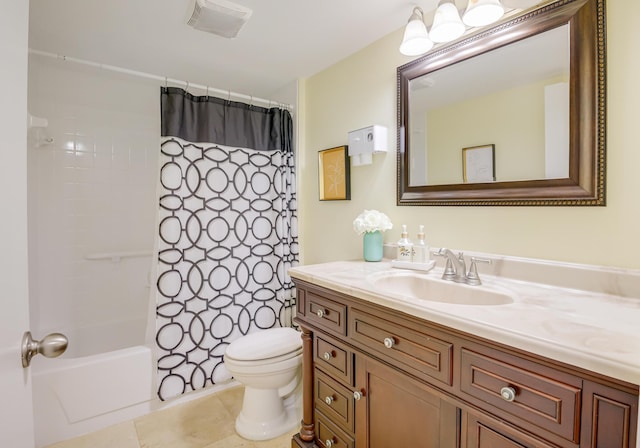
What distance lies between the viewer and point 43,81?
2.16m

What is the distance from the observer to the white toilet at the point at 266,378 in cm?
175

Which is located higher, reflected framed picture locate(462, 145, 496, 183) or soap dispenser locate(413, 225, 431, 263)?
reflected framed picture locate(462, 145, 496, 183)

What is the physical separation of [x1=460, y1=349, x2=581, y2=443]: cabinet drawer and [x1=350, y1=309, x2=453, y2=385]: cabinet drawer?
6cm

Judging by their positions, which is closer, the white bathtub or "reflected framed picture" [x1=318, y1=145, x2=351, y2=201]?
the white bathtub

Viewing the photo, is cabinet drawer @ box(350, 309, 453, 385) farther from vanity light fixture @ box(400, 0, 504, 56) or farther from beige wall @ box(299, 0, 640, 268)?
vanity light fixture @ box(400, 0, 504, 56)

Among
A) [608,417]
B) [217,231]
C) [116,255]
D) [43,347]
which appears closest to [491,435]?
[608,417]

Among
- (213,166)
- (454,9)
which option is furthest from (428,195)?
(213,166)

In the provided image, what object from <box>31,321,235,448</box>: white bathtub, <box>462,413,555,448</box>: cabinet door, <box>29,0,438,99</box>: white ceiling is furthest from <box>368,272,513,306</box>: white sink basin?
<box>31,321,235,448</box>: white bathtub

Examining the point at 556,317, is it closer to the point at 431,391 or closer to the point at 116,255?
the point at 431,391

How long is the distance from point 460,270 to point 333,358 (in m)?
0.64

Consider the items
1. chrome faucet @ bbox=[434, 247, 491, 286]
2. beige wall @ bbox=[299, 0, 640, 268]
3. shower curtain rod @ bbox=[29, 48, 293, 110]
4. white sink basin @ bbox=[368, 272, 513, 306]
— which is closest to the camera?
beige wall @ bbox=[299, 0, 640, 268]

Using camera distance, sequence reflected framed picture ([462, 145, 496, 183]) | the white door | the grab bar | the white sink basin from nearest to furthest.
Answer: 1. the white door
2. the white sink basin
3. reflected framed picture ([462, 145, 496, 183])
4. the grab bar

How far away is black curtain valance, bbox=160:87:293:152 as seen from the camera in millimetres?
1932

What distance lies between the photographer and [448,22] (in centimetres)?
133
